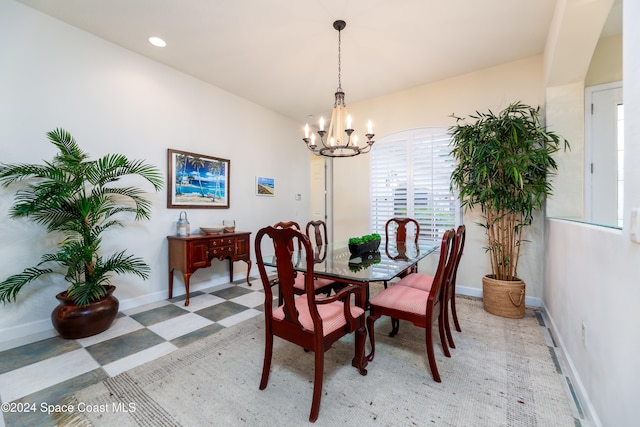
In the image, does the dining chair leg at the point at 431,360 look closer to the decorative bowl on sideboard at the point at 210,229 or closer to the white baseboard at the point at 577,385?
the white baseboard at the point at 577,385

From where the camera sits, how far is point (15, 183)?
7.43ft

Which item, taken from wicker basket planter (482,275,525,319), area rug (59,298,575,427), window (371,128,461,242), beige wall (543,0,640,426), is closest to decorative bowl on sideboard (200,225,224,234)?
area rug (59,298,575,427)

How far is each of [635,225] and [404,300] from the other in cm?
125

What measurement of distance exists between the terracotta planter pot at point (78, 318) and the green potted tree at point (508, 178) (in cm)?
386

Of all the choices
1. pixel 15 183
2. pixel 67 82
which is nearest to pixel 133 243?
pixel 15 183

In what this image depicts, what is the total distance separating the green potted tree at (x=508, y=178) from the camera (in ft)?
8.57

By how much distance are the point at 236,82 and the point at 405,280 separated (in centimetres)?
344

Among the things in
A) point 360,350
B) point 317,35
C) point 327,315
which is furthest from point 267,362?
point 317,35

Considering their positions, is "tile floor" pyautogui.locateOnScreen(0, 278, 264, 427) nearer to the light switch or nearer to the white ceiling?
the light switch

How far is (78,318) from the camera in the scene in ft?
7.25

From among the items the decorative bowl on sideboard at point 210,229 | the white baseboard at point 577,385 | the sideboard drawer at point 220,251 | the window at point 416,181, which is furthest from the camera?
the window at point 416,181

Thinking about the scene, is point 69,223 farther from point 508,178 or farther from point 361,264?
point 508,178

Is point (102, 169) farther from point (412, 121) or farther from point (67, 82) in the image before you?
point (412, 121)

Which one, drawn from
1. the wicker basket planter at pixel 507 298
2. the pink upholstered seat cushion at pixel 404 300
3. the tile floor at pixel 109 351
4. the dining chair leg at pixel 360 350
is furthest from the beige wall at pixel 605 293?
the dining chair leg at pixel 360 350
